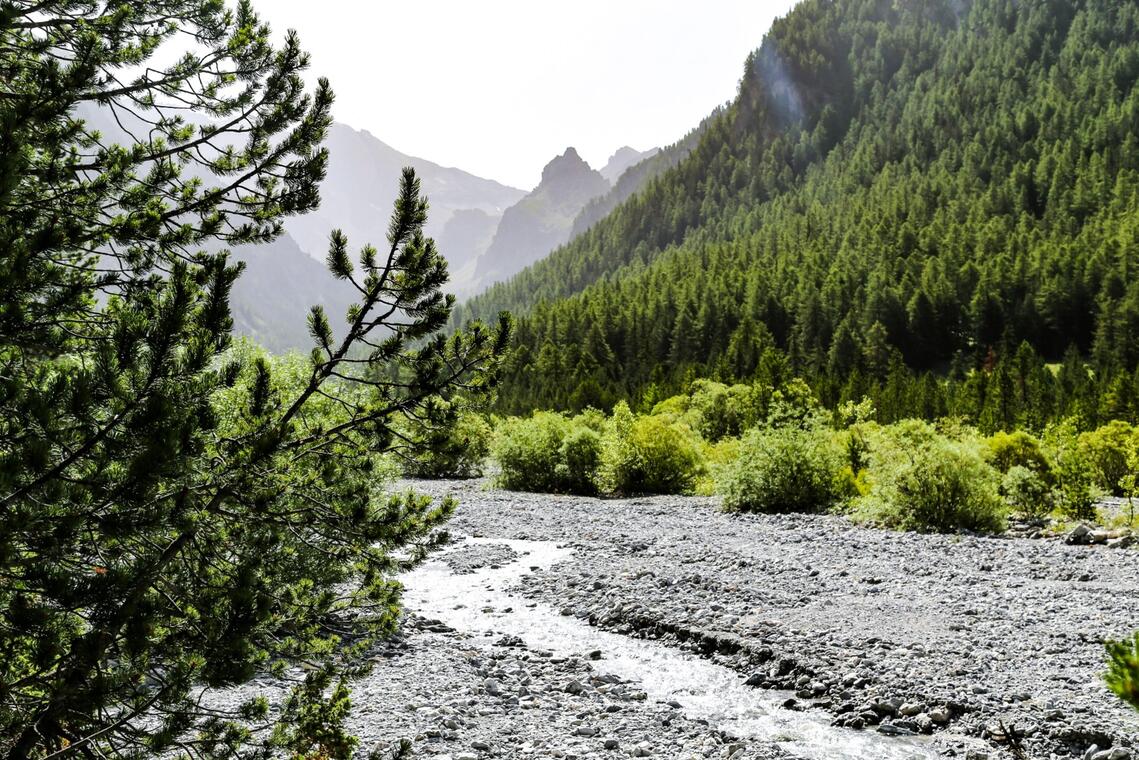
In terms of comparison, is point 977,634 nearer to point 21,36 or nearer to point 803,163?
point 21,36

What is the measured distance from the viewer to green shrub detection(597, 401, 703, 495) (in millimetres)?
27688

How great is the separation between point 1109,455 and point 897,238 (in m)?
78.2

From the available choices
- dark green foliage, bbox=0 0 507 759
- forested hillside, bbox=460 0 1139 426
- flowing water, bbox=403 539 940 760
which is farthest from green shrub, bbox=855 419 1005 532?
forested hillside, bbox=460 0 1139 426

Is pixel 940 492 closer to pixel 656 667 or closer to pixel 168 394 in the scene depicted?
pixel 656 667

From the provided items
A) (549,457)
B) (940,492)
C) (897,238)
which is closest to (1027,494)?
(940,492)

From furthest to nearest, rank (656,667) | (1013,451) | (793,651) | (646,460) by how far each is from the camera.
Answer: (646,460)
(1013,451)
(656,667)
(793,651)

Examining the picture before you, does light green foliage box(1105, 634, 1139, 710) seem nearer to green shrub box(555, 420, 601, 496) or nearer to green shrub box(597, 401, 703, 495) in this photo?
green shrub box(597, 401, 703, 495)

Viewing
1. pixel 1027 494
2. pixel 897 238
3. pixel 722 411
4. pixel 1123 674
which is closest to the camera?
pixel 1123 674

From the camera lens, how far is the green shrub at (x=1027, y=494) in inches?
715

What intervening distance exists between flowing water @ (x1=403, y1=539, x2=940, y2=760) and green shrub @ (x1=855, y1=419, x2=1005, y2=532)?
8.89 m

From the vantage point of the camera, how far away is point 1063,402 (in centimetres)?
4734

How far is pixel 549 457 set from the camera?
30.1 metres

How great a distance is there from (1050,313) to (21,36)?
9061cm

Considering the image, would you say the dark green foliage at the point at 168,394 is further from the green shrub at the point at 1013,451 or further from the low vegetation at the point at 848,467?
the green shrub at the point at 1013,451
